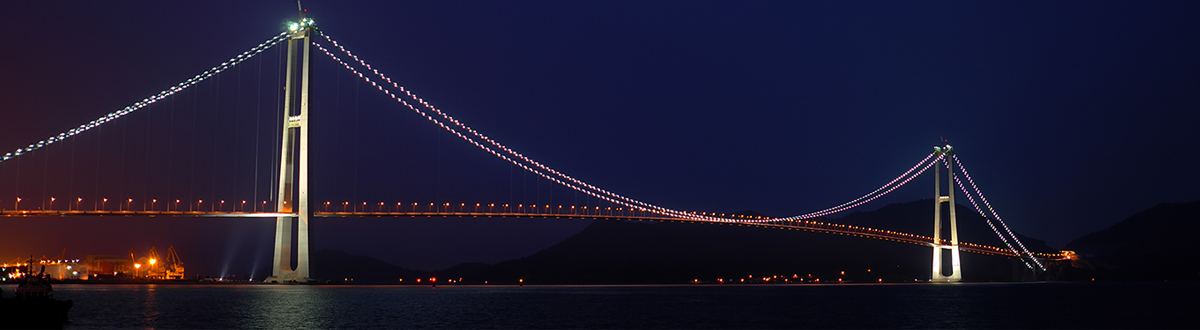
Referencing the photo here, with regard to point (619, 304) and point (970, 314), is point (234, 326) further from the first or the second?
point (970, 314)

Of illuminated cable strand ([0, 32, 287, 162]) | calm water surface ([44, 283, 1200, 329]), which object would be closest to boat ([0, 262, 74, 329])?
calm water surface ([44, 283, 1200, 329])

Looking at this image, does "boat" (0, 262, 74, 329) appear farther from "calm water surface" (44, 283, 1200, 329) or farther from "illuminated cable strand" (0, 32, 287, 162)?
"illuminated cable strand" (0, 32, 287, 162)

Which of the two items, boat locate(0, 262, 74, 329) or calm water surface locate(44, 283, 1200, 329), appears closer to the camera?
boat locate(0, 262, 74, 329)

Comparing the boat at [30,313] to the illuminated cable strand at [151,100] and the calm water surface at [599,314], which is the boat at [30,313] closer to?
the calm water surface at [599,314]

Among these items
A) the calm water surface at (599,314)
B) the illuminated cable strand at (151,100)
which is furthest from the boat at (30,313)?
the illuminated cable strand at (151,100)

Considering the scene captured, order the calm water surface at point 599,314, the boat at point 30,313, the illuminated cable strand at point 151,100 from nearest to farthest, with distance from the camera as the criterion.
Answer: the boat at point 30,313
the calm water surface at point 599,314
the illuminated cable strand at point 151,100

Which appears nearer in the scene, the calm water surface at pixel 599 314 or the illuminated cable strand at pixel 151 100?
the calm water surface at pixel 599 314

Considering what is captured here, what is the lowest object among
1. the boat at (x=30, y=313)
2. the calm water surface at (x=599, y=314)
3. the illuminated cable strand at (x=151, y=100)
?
the calm water surface at (x=599, y=314)

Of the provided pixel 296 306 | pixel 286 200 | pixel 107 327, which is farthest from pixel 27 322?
pixel 286 200

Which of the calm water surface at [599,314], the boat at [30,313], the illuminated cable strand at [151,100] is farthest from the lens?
the illuminated cable strand at [151,100]

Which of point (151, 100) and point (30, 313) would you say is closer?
point (30, 313)

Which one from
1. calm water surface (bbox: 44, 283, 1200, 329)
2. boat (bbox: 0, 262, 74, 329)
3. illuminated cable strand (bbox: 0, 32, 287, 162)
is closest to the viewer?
boat (bbox: 0, 262, 74, 329)

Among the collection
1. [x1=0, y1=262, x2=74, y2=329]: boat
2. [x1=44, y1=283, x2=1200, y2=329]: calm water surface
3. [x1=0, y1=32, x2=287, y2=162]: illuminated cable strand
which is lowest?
[x1=44, y1=283, x2=1200, y2=329]: calm water surface

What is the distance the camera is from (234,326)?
1491 inches
